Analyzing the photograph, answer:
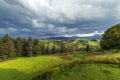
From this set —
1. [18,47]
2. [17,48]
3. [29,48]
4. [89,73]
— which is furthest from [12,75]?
[17,48]

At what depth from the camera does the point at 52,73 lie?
2480 centimetres

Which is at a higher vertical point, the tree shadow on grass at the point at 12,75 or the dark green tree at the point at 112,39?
the dark green tree at the point at 112,39

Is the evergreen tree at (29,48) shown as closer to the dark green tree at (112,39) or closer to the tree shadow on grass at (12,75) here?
the dark green tree at (112,39)

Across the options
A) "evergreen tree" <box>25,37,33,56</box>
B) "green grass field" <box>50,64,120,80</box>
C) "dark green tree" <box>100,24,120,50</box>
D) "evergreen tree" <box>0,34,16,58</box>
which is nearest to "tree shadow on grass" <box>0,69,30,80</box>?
"green grass field" <box>50,64,120,80</box>

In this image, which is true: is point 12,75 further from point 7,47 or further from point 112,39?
point 7,47

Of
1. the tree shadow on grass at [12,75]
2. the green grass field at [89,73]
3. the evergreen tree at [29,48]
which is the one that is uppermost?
the evergreen tree at [29,48]

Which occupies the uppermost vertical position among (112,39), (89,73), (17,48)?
(112,39)

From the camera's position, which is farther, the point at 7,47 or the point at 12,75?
the point at 7,47

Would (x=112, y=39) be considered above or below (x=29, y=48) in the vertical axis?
above

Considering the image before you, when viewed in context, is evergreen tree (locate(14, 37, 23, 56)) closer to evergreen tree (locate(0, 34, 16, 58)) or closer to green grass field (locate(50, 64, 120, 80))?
evergreen tree (locate(0, 34, 16, 58))

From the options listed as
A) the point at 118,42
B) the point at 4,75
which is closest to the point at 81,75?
the point at 4,75

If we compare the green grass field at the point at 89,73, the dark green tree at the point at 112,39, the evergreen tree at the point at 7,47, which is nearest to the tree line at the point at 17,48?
the evergreen tree at the point at 7,47

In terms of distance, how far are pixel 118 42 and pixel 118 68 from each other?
166 feet

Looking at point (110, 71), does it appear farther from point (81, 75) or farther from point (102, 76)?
point (81, 75)
